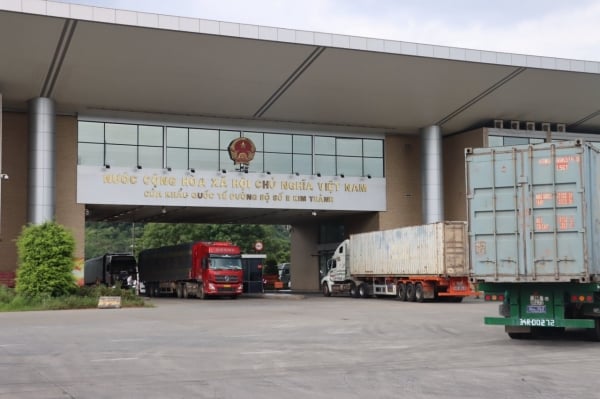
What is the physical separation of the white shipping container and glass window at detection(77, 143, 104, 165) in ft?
45.1

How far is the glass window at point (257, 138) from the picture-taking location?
42156 millimetres

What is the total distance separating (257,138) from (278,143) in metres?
1.24

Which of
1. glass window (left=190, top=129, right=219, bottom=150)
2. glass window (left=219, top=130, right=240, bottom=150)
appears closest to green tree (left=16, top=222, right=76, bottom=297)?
glass window (left=190, top=129, right=219, bottom=150)

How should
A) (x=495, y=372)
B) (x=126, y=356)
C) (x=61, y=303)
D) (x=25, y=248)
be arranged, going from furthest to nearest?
1. (x=25, y=248)
2. (x=61, y=303)
3. (x=126, y=356)
4. (x=495, y=372)

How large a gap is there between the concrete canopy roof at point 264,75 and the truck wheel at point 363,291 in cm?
919

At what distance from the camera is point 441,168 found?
145 ft

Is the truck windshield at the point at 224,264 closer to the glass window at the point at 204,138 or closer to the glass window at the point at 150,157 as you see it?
the glass window at the point at 150,157

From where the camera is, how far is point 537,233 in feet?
49.3

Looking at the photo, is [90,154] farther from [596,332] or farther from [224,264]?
[596,332]

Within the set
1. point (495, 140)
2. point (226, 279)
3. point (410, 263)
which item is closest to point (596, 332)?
point (410, 263)

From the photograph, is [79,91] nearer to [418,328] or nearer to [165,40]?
[165,40]

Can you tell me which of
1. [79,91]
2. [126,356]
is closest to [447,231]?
[79,91]

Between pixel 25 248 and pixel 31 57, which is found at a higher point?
pixel 31 57

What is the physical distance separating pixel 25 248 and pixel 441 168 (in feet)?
76.3
